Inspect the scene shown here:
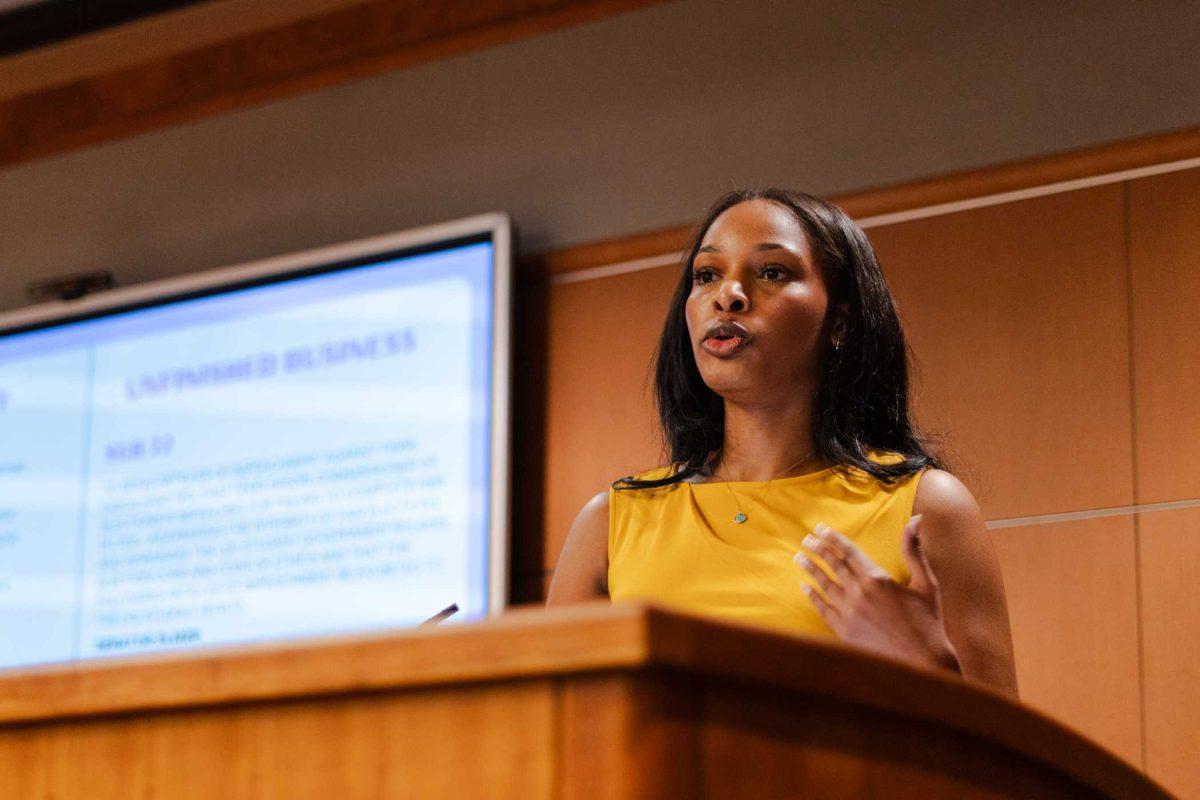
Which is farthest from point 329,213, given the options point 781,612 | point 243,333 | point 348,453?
point 781,612

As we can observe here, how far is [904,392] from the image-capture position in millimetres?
1880

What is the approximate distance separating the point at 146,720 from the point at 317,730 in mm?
131

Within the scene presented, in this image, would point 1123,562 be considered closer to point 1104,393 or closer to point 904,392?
point 1104,393

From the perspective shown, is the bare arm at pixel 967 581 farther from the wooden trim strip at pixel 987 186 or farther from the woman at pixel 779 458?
the wooden trim strip at pixel 987 186

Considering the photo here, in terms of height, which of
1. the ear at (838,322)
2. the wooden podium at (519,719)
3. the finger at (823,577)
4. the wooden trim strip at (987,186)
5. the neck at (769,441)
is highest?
the wooden trim strip at (987,186)

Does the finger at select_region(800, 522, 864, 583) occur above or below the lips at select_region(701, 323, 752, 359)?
below

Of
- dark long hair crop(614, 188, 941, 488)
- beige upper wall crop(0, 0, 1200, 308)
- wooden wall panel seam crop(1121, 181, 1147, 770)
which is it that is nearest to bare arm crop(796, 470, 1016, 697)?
dark long hair crop(614, 188, 941, 488)

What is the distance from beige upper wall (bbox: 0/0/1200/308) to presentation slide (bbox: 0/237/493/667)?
253 millimetres

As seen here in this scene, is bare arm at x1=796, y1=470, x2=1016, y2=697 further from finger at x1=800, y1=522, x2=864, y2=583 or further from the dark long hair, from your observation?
the dark long hair

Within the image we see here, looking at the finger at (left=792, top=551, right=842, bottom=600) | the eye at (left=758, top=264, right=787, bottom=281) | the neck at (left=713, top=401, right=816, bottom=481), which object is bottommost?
the finger at (left=792, top=551, right=842, bottom=600)

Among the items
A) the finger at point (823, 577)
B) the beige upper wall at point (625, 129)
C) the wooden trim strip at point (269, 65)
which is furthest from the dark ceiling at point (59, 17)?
the finger at point (823, 577)

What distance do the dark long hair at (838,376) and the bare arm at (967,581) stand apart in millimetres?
91

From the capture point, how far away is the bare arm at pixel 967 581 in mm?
1561

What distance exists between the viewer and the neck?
178 centimetres
